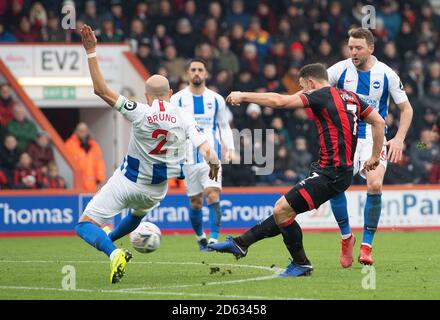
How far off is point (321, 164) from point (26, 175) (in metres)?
10.2

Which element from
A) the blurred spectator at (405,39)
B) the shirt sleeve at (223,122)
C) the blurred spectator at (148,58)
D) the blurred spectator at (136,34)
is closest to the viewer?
the shirt sleeve at (223,122)

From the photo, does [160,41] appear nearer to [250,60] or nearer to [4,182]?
[250,60]

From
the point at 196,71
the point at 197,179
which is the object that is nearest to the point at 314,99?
the point at 196,71

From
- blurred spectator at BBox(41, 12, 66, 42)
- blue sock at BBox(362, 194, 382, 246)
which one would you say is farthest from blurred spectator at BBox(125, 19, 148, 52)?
blue sock at BBox(362, 194, 382, 246)

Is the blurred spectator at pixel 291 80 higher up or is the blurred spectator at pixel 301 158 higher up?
the blurred spectator at pixel 291 80

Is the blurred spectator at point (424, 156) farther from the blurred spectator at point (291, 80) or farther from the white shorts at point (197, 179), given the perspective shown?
the white shorts at point (197, 179)

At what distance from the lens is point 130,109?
10820 mm

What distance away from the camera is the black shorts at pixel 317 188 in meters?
11.0

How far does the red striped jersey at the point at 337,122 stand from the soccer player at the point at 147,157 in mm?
1155

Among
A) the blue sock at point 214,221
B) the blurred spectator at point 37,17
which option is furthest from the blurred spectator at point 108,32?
the blue sock at point 214,221

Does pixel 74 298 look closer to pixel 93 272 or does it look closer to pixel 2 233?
pixel 93 272

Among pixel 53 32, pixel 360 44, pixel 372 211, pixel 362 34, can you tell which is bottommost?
pixel 372 211

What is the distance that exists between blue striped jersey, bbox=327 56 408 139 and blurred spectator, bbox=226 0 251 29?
12576mm

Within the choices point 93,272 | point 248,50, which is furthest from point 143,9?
point 93,272
